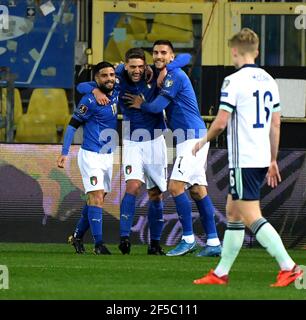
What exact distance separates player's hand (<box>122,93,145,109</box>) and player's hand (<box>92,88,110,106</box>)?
0.24 meters

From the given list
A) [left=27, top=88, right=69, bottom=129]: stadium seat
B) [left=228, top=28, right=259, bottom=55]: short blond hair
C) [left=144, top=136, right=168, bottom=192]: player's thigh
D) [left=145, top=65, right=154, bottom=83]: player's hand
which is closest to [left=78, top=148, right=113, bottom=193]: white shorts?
[left=144, top=136, right=168, bottom=192]: player's thigh

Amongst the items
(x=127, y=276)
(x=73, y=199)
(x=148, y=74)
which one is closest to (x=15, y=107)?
(x=73, y=199)

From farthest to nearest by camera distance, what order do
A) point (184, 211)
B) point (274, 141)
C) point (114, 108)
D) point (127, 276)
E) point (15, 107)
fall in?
point (15, 107)
point (114, 108)
point (184, 211)
point (127, 276)
point (274, 141)

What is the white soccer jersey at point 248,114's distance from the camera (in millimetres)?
11203

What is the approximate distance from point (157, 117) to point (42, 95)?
4.43m

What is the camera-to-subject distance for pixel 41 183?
17.9 meters

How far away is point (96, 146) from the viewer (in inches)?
608

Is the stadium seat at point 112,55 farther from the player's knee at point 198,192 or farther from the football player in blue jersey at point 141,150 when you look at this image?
the player's knee at point 198,192

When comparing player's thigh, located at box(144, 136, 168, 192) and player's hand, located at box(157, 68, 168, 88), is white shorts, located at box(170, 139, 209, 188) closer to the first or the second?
player's thigh, located at box(144, 136, 168, 192)

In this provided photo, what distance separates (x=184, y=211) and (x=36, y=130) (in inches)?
180

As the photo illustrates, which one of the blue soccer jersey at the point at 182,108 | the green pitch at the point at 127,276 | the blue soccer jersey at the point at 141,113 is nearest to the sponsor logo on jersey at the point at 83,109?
A: the blue soccer jersey at the point at 141,113

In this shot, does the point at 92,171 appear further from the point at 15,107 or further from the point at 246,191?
the point at 246,191
